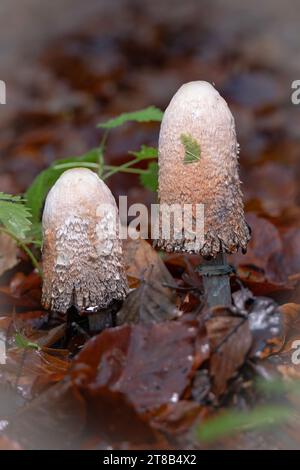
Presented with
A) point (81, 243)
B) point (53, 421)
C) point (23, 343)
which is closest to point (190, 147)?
point (81, 243)

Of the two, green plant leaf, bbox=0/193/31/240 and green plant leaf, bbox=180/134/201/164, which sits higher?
green plant leaf, bbox=180/134/201/164

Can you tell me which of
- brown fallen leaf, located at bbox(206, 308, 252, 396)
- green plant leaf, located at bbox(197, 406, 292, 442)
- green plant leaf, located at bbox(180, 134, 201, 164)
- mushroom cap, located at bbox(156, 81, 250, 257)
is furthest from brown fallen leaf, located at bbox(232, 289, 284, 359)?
green plant leaf, located at bbox(180, 134, 201, 164)

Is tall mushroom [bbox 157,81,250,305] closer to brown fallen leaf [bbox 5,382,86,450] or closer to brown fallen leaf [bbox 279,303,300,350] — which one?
brown fallen leaf [bbox 279,303,300,350]

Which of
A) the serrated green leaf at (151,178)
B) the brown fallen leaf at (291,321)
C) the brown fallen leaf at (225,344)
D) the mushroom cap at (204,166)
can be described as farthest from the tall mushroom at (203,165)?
the serrated green leaf at (151,178)

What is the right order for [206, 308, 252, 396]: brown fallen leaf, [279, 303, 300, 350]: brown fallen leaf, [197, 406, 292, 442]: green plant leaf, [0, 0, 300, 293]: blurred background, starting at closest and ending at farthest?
[197, 406, 292, 442]: green plant leaf < [206, 308, 252, 396]: brown fallen leaf < [279, 303, 300, 350]: brown fallen leaf < [0, 0, 300, 293]: blurred background

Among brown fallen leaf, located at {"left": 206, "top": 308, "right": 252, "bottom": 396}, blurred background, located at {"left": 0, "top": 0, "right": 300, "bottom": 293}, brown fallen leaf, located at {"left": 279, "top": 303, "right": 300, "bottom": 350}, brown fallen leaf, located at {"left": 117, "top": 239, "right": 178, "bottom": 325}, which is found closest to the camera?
brown fallen leaf, located at {"left": 206, "top": 308, "right": 252, "bottom": 396}

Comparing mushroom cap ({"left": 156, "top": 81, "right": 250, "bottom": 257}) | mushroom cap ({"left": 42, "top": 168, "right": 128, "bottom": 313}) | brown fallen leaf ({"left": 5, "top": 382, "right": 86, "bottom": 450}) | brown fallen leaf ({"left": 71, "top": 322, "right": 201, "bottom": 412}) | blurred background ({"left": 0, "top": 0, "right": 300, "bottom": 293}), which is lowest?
brown fallen leaf ({"left": 5, "top": 382, "right": 86, "bottom": 450})

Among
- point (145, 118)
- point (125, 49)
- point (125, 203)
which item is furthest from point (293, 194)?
point (125, 49)

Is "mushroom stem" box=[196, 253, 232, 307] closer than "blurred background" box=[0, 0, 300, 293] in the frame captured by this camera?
Yes
